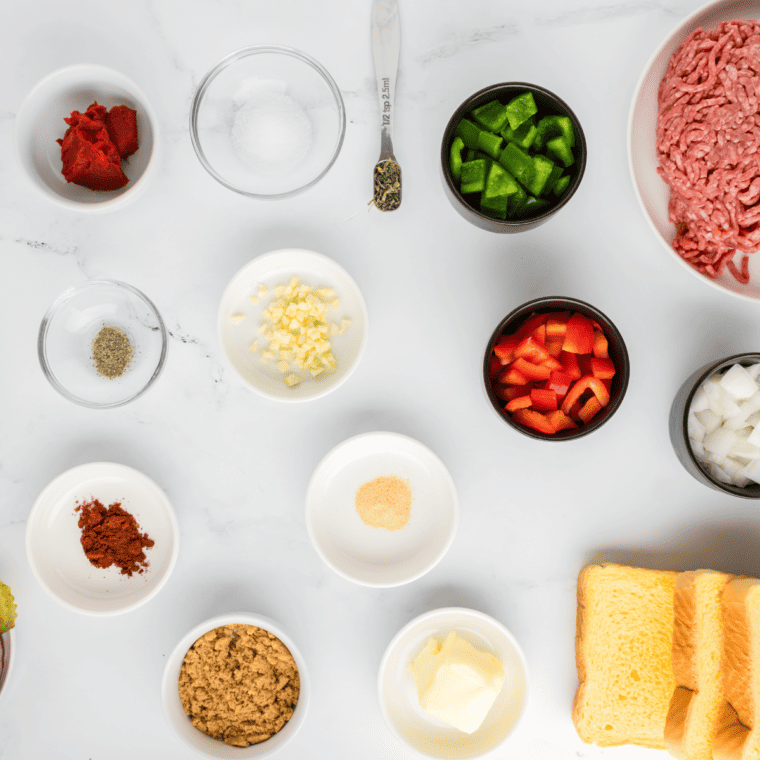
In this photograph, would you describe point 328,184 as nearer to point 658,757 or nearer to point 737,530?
point 737,530

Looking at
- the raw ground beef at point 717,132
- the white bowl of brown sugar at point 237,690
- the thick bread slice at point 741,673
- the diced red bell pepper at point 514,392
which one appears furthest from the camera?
the white bowl of brown sugar at point 237,690

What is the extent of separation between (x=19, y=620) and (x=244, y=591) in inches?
26.1

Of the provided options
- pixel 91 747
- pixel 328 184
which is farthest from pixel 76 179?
pixel 91 747

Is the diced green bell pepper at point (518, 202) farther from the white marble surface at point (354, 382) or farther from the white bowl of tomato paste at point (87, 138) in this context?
the white bowl of tomato paste at point (87, 138)

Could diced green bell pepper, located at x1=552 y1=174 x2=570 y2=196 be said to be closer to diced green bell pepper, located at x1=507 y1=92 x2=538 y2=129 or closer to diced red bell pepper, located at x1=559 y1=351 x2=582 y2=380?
diced green bell pepper, located at x1=507 y1=92 x2=538 y2=129

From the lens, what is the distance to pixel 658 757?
1.67 m

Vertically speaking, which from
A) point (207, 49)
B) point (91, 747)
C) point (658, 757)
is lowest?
point (658, 757)

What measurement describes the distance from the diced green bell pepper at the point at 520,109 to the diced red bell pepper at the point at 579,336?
0.51m

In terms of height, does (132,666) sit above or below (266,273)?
below

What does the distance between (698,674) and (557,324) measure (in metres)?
0.95

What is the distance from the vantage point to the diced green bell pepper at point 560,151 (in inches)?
55.7

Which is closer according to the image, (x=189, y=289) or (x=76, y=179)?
(x=76, y=179)

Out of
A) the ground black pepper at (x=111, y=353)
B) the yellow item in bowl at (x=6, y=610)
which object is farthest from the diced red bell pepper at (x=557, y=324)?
the yellow item in bowl at (x=6, y=610)

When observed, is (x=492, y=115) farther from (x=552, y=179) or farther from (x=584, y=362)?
(x=584, y=362)
